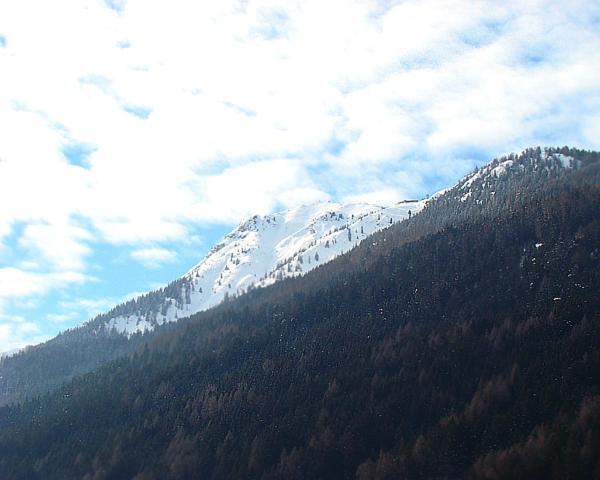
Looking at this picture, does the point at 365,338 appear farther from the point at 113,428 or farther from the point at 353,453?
the point at 113,428

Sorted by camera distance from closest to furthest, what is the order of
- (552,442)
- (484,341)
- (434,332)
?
(552,442), (484,341), (434,332)

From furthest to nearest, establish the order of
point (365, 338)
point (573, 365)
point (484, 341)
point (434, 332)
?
point (365, 338) → point (434, 332) → point (484, 341) → point (573, 365)

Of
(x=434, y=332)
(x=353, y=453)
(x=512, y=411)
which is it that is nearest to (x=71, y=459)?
(x=353, y=453)

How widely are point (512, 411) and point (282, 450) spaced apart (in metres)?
51.7

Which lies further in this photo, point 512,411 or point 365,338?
point 365,338

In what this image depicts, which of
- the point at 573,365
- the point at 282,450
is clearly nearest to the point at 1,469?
the point at 282,450

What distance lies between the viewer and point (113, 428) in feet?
615

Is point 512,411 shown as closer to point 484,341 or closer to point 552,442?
point 552,442

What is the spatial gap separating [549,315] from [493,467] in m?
65.2

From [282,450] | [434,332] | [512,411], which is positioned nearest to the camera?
[512,411]

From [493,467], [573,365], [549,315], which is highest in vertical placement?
[549,315]

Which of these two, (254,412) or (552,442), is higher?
(254,412)

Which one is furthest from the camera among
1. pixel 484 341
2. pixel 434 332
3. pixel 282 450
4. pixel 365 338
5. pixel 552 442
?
pixel 365 338

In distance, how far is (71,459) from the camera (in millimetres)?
177250
